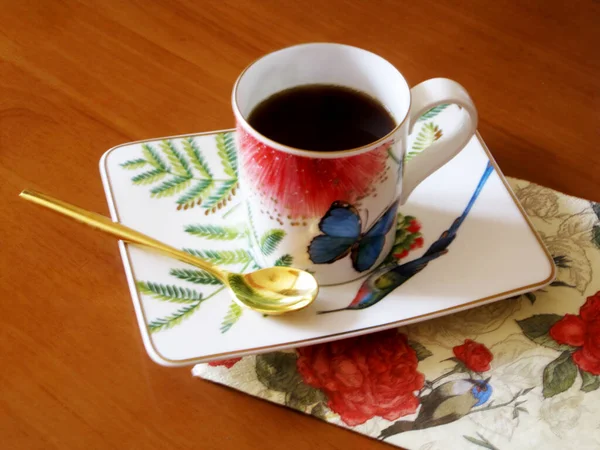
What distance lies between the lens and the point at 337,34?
81 cm

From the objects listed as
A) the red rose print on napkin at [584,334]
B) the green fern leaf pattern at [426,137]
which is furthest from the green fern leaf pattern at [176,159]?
the red rose print on napkin at [584,334]

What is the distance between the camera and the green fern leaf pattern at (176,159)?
614 mm

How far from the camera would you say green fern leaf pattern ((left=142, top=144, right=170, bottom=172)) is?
24.1 inches

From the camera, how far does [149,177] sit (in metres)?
0.60

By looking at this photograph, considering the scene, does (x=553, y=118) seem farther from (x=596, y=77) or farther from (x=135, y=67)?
(x=135, y=67)

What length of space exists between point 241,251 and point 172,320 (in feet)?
0.32

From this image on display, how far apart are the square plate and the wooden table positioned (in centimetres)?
4

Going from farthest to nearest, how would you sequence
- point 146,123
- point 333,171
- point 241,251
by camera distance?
point 146,123, point 241,251, point 333,171

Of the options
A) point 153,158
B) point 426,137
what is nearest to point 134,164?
point 153,158

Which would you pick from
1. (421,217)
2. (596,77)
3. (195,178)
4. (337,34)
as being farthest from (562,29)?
(195,178)

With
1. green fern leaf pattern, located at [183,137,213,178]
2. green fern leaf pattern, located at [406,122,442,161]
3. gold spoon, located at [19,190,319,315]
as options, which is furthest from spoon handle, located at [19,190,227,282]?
green fern leaf pattern, located at [406,122,442,161]

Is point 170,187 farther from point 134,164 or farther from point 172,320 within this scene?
point 172,320

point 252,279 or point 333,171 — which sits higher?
point 333,171

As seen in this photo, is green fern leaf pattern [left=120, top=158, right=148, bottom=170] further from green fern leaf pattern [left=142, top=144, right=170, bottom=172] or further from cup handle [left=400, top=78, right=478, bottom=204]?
cup handle [left=400, top=78, right=478, bottom=204]
